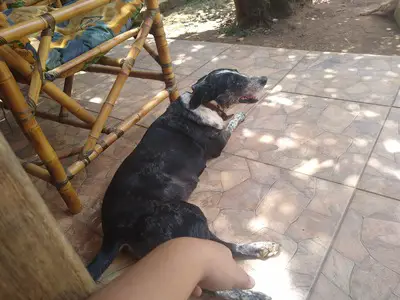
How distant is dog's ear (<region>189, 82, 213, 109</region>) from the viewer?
92.9 inches

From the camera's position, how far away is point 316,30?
14.0ft

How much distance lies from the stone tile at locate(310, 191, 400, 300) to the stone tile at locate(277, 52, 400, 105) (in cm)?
119

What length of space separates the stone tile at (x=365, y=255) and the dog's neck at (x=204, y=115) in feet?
3.46

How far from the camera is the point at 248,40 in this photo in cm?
434

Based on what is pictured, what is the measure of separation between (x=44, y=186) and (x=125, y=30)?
131 cm

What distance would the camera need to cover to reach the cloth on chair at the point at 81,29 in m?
2.04

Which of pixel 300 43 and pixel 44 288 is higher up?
pixel 44 288

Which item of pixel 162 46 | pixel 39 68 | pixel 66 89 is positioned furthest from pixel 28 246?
pixel 66 89

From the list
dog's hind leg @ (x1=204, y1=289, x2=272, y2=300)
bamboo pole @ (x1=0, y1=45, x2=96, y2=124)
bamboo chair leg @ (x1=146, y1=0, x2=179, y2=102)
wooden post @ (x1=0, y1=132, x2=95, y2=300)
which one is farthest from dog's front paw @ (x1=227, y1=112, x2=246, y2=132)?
wooden post @ (x1=0, y1=132, x2=95, y2=300)

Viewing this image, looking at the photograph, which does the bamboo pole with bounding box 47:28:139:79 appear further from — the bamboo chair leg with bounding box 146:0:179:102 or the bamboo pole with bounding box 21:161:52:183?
the bamboo pole with bounding box 21:161:52:183

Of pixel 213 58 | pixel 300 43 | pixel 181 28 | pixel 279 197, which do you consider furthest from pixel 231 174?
pixel 181 28

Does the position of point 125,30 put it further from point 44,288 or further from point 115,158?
point 44,288

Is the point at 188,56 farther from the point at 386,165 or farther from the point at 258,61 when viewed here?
the point at 386,165

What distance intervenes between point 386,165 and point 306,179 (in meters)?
0.50
